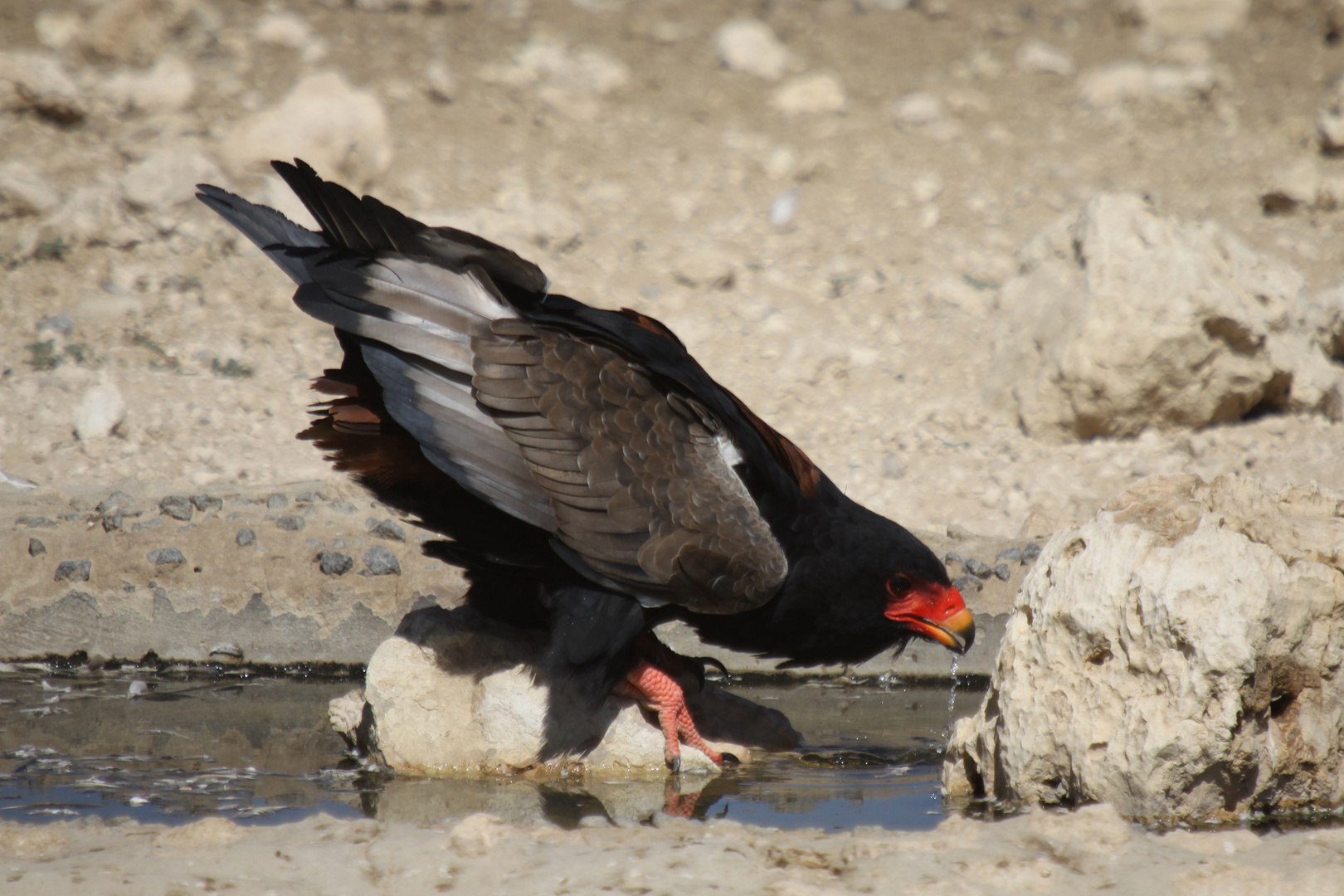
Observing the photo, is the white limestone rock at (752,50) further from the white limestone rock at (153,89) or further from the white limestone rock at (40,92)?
the white limestone rock at (40,92)

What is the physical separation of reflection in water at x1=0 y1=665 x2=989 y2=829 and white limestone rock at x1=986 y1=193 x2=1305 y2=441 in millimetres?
3519

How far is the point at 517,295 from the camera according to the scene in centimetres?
434

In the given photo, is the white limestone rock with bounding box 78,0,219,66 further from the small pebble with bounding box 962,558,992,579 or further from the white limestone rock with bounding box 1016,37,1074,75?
the small pebble with bounding box 962,558,992,579

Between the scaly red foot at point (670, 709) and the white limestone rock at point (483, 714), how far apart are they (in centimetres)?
5

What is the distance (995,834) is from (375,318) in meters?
2.44

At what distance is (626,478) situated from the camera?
13.3ft

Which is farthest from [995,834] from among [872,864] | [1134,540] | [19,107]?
[19,107]

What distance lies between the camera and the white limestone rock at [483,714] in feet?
13.7

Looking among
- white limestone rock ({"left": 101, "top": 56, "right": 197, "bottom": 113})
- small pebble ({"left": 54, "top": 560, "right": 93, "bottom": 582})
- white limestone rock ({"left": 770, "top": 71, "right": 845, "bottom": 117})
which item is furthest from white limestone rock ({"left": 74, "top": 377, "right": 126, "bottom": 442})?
white limestone rock ({"left": 770, "top": 71, "right": 845, "bottom": 117})

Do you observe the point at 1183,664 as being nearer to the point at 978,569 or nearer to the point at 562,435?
the point at 562,435

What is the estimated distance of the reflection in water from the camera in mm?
3795

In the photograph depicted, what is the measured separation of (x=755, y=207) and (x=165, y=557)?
7.60 metres

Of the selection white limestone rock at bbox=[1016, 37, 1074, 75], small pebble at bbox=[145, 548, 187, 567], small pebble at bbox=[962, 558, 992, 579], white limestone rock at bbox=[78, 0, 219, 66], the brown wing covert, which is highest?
white limestone rock at bbox=[1016, 37, 1074, 75]

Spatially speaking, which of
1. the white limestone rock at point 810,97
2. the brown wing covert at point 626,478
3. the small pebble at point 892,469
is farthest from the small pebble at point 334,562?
the white limestone rock at point 810,97
